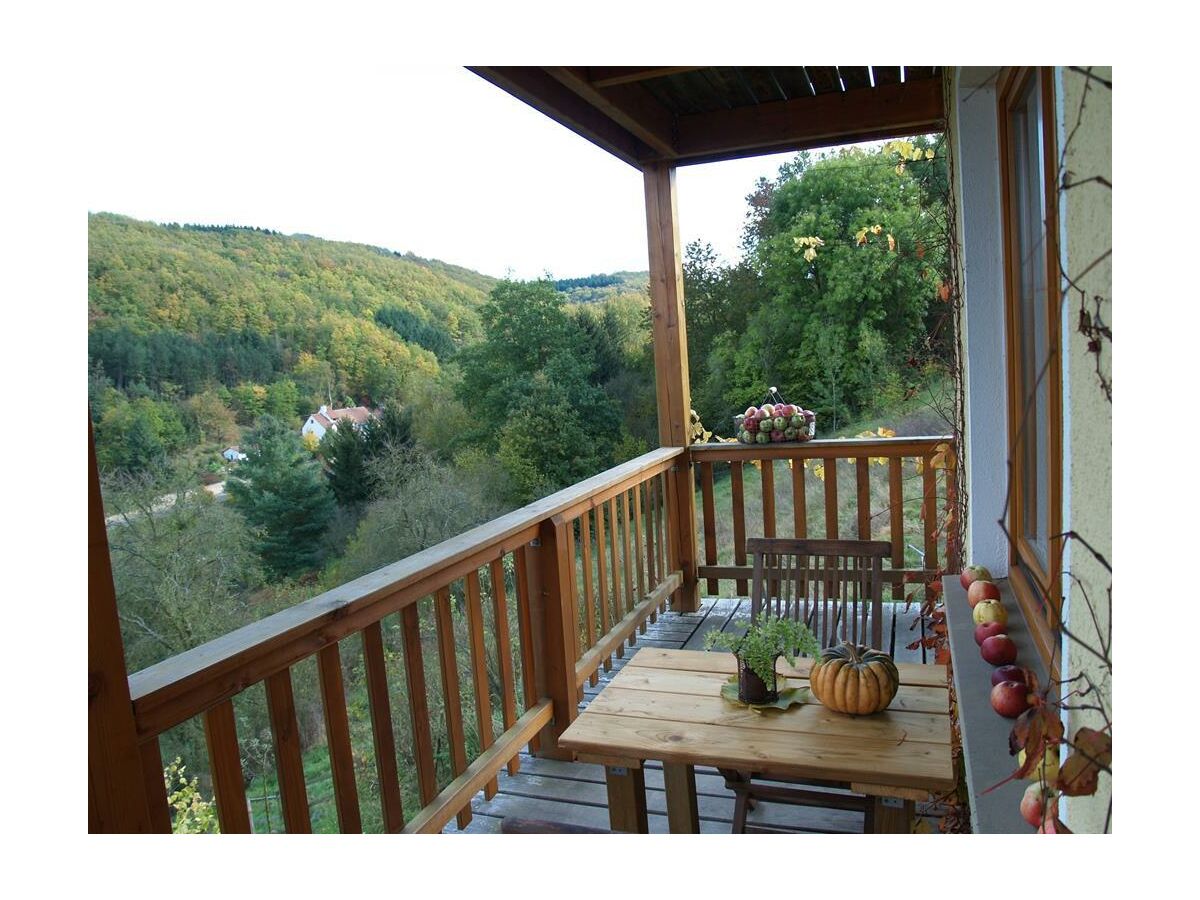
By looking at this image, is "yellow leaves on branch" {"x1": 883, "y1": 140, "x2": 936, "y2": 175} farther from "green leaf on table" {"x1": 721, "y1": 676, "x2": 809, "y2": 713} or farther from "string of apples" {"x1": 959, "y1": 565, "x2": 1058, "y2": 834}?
"green leaf on table" {"x1": 721, "y1": 676, "x2": 809, "y2": 713}

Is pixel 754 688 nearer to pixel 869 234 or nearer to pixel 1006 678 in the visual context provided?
pixel 1006 678

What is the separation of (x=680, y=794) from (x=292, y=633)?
3.47 feet

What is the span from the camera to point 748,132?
421 centimetres

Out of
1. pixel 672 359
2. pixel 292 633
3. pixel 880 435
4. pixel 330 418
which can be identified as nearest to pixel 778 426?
pixel 880 435

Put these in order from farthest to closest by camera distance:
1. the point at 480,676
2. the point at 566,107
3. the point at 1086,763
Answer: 1. the point at 566,107
2. the point at 480,676
3. the point at 1086,763

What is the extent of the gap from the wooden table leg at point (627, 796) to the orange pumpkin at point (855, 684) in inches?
20.4

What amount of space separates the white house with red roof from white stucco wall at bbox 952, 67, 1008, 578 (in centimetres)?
859

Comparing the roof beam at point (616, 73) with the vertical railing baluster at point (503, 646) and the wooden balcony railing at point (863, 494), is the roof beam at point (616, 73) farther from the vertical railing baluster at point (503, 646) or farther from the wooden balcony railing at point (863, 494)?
the wooden balcony railing at point (863, 494)

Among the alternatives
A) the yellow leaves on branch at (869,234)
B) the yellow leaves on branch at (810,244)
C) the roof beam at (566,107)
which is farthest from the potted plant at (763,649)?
the yellow leaves on branch at (810,244)

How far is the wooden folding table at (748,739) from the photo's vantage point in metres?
1.68

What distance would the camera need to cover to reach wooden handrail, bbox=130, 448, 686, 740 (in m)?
1.39

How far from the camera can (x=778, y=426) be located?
455 cm

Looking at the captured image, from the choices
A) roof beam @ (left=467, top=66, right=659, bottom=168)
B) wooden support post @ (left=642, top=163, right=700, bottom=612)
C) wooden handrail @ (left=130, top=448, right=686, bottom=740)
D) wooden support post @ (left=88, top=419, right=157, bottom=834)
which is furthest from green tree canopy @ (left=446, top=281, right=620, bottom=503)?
wooden support post @ (left=88, top=419, right=157, bottom=834)
